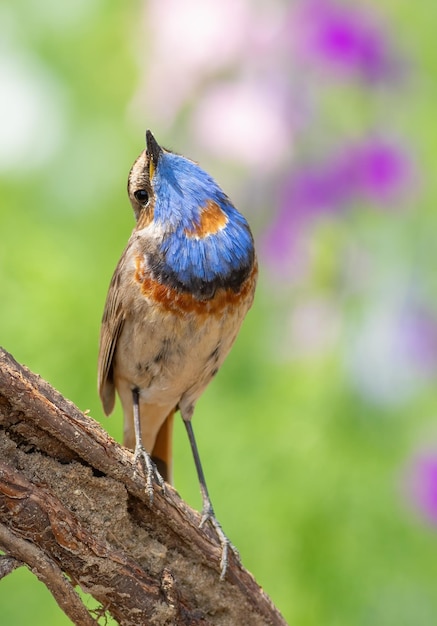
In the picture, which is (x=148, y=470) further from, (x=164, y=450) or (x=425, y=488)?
(x=425, y=488)

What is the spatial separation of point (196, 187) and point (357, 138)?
1734 mm

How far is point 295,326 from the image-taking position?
395 centimetres

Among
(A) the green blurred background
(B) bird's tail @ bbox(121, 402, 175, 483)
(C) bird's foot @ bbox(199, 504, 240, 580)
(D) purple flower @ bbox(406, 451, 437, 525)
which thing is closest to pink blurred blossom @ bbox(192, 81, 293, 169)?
(A) the green blurred background

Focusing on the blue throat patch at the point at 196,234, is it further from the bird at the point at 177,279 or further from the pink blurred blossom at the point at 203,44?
the pink blurred blossom at the point at 203,44

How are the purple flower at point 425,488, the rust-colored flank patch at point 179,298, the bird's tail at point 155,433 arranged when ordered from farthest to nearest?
1. the purple flower at point 425,488
2. the bird's tail at point 155,433
3. the rust-colored flank patch at point 179,298

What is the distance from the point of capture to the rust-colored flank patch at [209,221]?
229 cm

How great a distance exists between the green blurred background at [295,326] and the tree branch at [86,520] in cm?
164

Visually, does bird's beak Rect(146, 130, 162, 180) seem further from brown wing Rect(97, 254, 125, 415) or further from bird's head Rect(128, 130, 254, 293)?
brown wing Rect(97, 254, 125, 415)

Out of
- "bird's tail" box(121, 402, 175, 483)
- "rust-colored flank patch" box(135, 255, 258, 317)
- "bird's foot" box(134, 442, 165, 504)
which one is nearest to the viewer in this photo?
"bird's foot" box(134, 442, 165, 504)

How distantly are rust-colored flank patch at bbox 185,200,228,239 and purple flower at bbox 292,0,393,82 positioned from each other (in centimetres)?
168

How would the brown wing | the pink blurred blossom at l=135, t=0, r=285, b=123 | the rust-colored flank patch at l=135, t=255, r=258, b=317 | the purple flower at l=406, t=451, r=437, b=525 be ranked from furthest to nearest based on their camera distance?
the pink blurred blossom at l=135, t=0, r=285, b=123 < the purple flower at l=406, t=451, r=437, b=525 < the brown wing < the rust-colored flank patch at l=135, t=255, r=258, b=317

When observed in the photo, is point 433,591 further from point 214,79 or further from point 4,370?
point 4,370

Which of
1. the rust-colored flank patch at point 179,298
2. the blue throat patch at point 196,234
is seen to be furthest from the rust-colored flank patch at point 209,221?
the rust-colored flank patch at point 179,298

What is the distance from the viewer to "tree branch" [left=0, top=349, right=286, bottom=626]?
1821 millimetres
